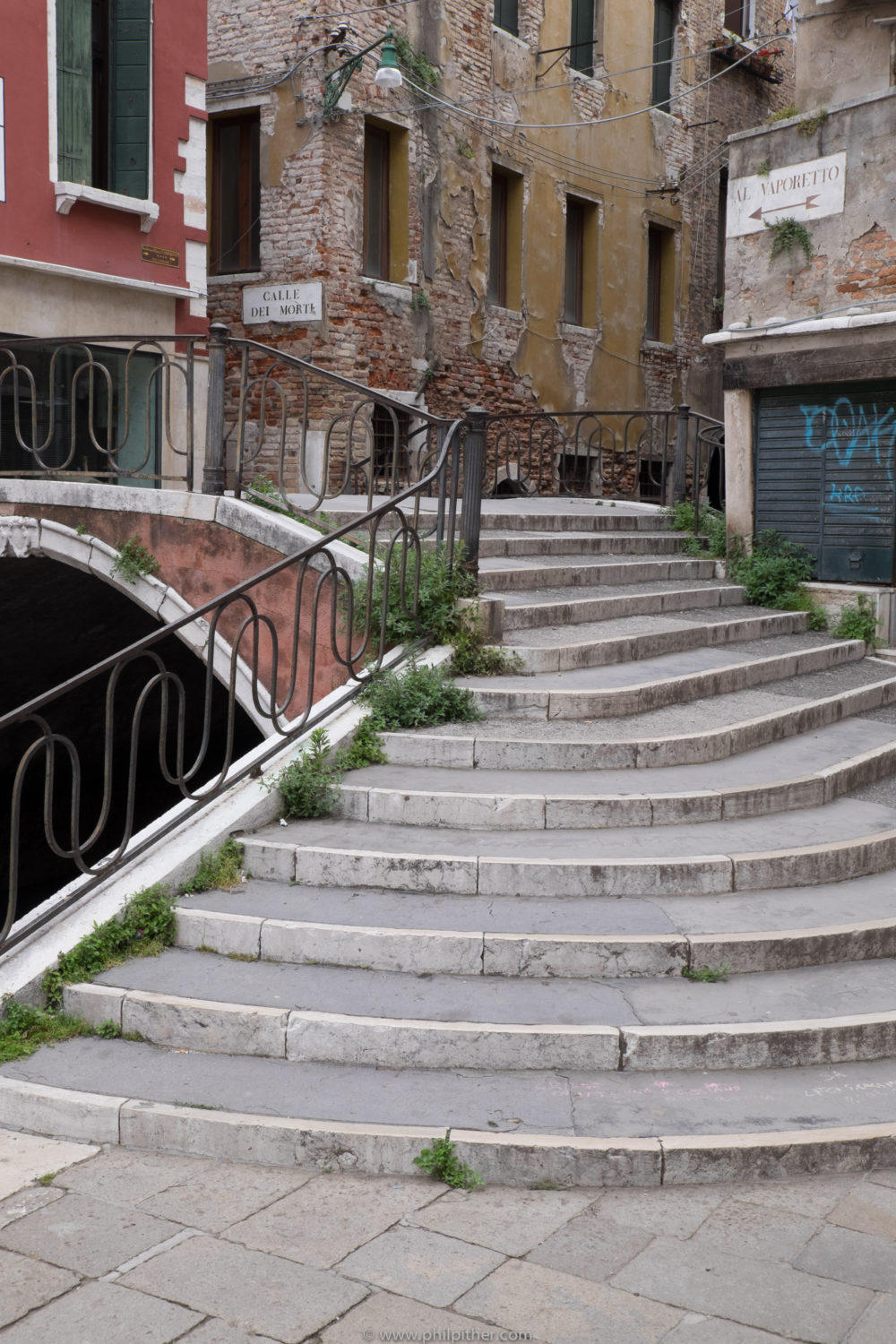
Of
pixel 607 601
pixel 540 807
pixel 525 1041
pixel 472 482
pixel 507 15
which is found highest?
pixel 507 15

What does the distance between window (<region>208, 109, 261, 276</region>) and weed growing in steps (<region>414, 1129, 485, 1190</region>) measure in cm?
1320

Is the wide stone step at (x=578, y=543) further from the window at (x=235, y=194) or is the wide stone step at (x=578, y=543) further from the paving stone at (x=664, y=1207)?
the window at (x=235, y=194)

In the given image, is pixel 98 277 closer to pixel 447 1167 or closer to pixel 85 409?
pixel 85 409

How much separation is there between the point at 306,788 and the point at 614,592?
386cm

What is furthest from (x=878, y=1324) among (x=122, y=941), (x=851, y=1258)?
(x=122, y=941)

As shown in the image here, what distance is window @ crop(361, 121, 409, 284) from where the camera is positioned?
15375 millimetres

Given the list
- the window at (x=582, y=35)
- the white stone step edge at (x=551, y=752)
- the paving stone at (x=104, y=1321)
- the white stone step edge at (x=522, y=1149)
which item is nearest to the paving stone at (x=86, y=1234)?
the paving stone at (x=104, y=1321)

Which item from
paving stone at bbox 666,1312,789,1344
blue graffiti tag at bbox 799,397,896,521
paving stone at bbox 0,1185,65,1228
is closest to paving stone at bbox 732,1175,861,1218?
paving stone at bbox 666,1312,789,1344

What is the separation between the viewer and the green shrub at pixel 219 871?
5285 millimetres

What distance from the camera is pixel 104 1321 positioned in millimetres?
3141

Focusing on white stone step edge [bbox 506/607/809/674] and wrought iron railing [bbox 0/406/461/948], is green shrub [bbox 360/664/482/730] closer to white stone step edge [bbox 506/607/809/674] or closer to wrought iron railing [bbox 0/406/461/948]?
wrought iron railing [bbox 0/406/461/948]

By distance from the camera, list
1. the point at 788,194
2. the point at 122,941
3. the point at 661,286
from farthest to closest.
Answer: the point at 661,286 → the point at 788,194 → the point at 122,941

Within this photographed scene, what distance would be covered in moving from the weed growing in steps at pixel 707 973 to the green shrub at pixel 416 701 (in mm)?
2154

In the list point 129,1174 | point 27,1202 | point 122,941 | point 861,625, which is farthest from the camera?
point 861,625
